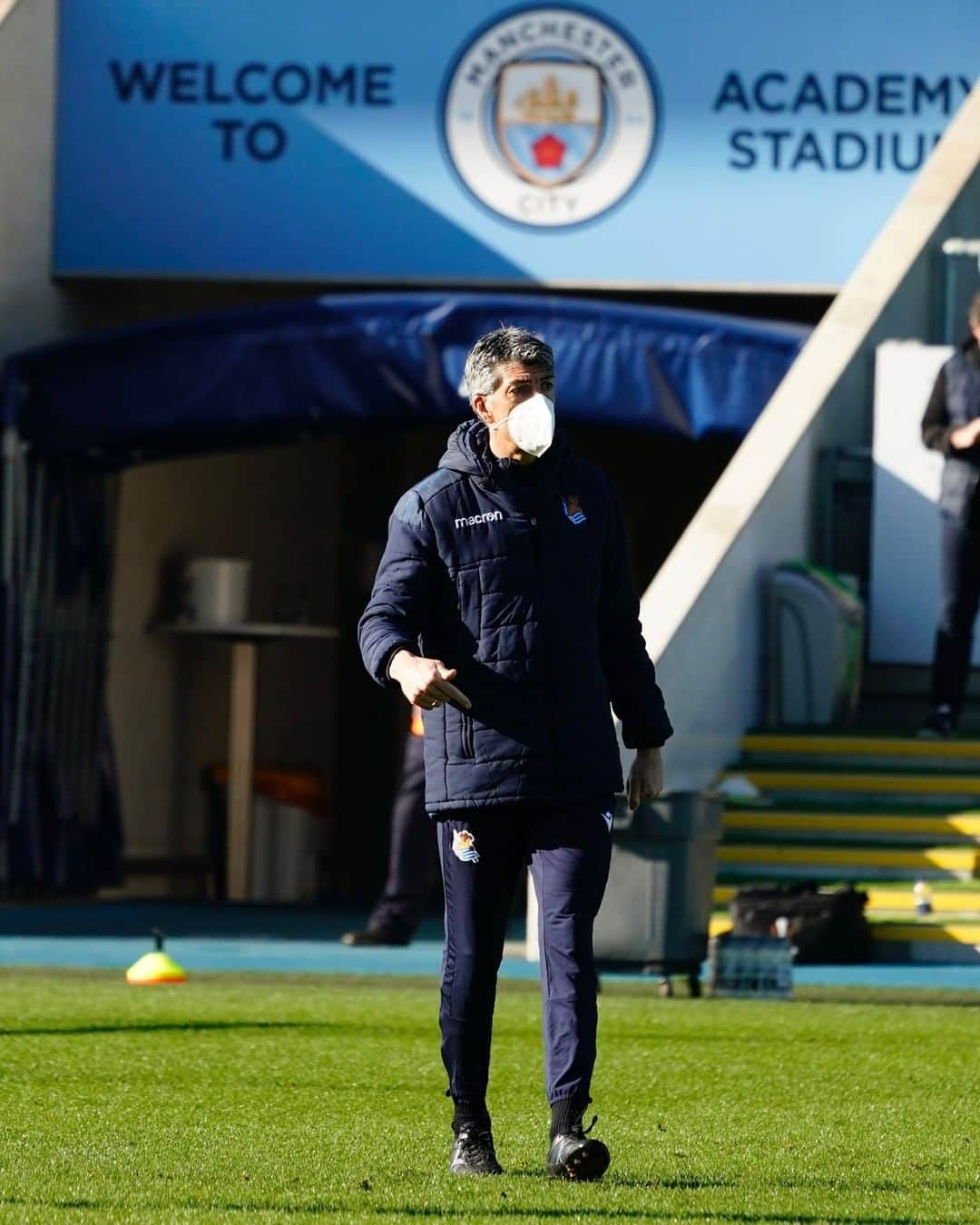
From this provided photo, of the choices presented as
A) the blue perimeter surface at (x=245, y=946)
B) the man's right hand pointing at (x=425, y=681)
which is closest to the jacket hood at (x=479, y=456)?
the man's right hand pointing at (x=425, y=681)

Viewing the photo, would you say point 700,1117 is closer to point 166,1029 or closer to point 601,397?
point 166,1029

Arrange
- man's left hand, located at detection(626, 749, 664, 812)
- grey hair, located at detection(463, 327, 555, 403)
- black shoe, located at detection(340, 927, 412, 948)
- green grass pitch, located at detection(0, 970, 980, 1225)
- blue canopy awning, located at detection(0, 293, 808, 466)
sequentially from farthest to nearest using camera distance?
blue canopy awning, located at detection(0, 293, 808, 466), black shoe, located at detection(340, 927, 412, 948), man's left hand, located at detection(626, 749, 664, 812), grey hair, located at detection(463, 327, 555, 403), green grass pitch, located at detection(0, 970, 980, 1225)

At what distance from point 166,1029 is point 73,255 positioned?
10.5 m

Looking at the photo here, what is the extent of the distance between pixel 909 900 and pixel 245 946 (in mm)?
3519

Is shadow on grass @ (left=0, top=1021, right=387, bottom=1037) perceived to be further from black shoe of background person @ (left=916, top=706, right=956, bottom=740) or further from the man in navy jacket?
black shoe of background person @ (left=916, top=706, right=956, bottom=740)

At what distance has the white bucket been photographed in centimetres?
2139

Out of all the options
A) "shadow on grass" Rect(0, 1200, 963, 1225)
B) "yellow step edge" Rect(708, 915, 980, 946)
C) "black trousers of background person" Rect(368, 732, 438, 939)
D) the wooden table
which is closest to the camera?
"shadow on grass" Rect(0, 1200, 963, 1225)

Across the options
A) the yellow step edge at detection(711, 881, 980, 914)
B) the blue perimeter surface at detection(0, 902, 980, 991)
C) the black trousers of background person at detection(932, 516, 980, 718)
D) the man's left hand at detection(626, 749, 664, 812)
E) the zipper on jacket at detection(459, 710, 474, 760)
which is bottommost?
the blue perimeter surface at detection(0, 902, 980, 991)

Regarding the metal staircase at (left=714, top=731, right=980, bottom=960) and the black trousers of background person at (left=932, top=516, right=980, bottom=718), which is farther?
the black trousers of background person at (left=932, top=516, right=980, bottom=718)

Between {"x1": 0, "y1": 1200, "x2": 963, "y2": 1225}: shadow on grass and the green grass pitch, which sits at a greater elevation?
{"x1": 0, "y1": 1200, "x2": 963, "y2": 1225}: shadow on grass

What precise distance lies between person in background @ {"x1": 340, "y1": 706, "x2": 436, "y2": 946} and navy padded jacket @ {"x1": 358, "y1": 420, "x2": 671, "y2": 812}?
20.5 feet

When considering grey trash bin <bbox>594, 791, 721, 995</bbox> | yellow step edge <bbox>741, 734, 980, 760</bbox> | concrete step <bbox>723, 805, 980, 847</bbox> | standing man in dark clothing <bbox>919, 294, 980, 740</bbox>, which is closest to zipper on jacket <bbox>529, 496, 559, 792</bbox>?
grey trash bin <bbox>594, 791, 721, 995</bbox>

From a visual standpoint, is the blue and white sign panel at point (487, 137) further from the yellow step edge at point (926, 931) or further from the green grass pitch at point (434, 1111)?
the green grass pitch at point (434, 1111)

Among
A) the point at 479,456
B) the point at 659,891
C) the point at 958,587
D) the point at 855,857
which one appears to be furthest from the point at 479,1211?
the point at 958,587
